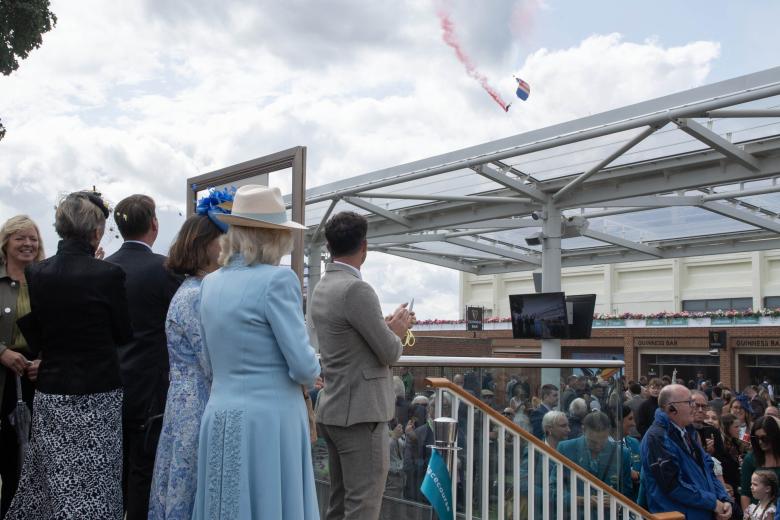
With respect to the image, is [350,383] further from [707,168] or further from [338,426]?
[707,168]

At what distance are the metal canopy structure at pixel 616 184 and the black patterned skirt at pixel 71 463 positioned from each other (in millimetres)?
9820

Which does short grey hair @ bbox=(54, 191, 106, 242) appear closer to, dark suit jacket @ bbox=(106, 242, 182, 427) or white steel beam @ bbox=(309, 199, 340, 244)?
dark suit jacket @ bbox=(106, 242, 182, 427)

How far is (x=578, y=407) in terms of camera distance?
6988 mm

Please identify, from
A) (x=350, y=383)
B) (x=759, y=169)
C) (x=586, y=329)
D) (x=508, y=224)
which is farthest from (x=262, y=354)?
(x=508, y=224)

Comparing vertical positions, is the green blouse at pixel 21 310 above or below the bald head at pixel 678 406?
above

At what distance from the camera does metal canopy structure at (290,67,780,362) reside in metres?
12.7

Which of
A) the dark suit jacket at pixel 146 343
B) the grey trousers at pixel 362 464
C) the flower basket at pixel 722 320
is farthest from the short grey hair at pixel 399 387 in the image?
the flower basket at pixel 722 320

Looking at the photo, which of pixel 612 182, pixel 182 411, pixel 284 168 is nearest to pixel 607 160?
pixel 612 182

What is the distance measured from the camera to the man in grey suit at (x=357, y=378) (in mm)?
4047

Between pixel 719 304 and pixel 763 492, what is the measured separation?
144 feet

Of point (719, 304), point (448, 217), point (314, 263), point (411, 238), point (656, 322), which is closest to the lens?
point (448, 217)

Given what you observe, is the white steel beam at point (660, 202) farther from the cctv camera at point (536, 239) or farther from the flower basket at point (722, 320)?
the flower basket at point (722, 320)

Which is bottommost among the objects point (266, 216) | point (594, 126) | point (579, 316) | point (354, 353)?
point (354, 353)

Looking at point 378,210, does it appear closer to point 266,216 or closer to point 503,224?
point 503,224
